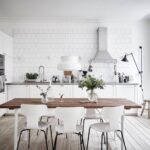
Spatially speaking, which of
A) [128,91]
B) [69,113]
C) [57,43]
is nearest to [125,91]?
[128,91]

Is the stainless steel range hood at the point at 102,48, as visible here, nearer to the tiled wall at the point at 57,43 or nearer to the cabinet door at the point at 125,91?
the tiled wall at the point at 57,43

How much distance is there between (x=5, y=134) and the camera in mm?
4496

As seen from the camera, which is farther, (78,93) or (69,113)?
(78,93)

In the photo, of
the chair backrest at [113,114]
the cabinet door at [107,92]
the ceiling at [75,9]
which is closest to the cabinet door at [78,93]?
the cabinet door at [107,92]

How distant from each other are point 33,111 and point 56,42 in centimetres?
417

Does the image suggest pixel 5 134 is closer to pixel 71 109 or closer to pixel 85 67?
pixel 71 109

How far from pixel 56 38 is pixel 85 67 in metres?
1.29

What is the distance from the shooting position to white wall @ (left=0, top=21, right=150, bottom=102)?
7.00 m

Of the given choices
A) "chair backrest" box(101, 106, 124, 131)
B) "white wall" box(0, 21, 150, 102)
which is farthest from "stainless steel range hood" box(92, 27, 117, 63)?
"chair backrest" box(101, 106, 124, 131)

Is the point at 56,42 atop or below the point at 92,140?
atop

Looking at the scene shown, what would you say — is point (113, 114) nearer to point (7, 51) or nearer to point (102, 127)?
point (102, 127)

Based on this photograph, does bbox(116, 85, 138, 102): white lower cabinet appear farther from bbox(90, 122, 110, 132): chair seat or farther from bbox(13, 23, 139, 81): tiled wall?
bbox(90, 122, 110, 132): chair seat

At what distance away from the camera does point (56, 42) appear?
7.04m

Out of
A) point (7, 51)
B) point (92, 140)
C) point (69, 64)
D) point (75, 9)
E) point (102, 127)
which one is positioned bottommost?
point (92, 140)
